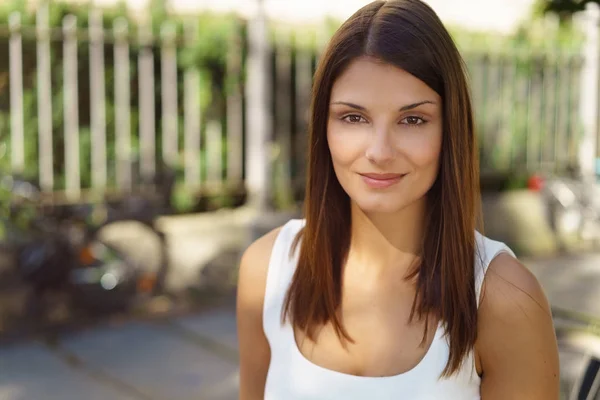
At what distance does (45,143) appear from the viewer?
504 cm

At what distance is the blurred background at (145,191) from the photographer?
429 centimetres

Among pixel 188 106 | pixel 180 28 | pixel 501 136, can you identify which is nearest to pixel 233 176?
pixel 188 106

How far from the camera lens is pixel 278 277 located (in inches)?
67.2

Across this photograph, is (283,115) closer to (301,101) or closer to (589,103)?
(301,101)

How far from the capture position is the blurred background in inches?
169

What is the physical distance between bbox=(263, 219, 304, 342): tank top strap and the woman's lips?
0.30 meters

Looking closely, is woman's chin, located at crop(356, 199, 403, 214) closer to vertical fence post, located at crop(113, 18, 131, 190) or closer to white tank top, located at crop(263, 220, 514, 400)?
white tank top, located at crop(263, 220, 514, 400)

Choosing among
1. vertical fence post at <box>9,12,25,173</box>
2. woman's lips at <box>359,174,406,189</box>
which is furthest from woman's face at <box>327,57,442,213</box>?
vertical fence post at <box>9,12,25,173</box>

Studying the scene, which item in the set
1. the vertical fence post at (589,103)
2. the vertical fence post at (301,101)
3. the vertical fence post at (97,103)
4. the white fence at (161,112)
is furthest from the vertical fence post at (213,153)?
the vertical fence post at (589,103)

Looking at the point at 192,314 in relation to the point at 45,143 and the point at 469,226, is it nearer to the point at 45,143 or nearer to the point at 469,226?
the point at 45,143

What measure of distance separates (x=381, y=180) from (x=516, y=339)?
37 centimetres

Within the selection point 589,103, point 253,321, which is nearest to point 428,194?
point 253,321

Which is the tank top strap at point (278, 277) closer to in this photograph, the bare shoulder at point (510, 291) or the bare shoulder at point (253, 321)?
the bare shoulder at point (253, 321)

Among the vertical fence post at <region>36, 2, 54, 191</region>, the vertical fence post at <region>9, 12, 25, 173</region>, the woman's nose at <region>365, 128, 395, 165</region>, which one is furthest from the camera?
the vertical fence post at <region>36, 2, 54, 191</region>
